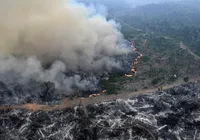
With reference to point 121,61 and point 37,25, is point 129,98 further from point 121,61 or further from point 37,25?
point 37,25

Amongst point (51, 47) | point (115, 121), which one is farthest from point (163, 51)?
point (115, 121)

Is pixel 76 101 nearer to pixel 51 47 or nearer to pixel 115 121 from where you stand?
pixel 115 121

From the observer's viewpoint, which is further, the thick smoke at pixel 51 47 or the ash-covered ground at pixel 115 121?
the thick smoke at pixel 51 47

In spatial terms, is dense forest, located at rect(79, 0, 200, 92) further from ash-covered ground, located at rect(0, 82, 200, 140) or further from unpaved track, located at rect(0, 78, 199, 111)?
ash-covered ground, located at rect(0, 82, 200, 140)

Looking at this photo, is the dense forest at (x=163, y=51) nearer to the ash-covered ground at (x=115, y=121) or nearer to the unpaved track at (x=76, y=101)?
the unpaved track at (x=76, y=101)

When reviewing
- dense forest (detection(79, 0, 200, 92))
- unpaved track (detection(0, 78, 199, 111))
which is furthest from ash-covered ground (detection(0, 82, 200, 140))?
dense forest (detection(79, 0, 200, 92))

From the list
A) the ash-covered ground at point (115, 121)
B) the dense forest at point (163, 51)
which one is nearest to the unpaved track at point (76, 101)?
the ash-covered ground at point (115, 121)

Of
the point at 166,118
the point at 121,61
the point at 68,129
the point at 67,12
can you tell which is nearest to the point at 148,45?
the point at 121,61
